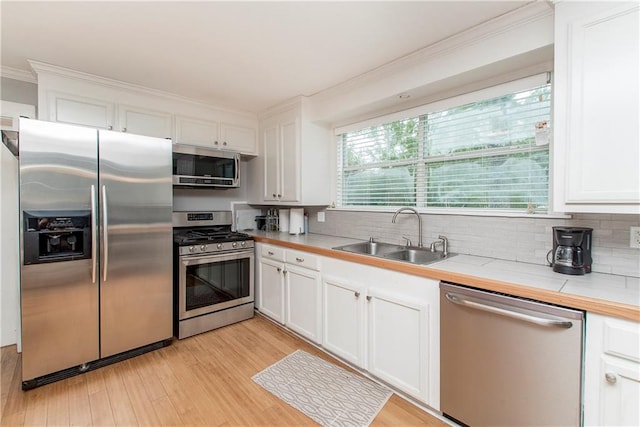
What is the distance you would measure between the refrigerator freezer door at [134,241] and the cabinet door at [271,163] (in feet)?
3.92

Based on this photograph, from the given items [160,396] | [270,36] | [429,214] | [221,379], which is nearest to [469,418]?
[429,214]

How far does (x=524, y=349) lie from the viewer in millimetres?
1339

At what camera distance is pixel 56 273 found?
6.58 ft

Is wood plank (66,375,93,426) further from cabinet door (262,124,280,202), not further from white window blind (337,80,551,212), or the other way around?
white window blind (337,80,551,212)

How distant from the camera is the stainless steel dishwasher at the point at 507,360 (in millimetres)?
1238

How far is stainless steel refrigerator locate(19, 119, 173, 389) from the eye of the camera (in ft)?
6.35

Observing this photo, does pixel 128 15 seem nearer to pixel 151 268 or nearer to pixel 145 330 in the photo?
pixel 151 268

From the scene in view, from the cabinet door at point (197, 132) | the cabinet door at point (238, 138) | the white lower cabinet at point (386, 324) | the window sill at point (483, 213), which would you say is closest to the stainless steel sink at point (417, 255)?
the window sill at point (483, 213)

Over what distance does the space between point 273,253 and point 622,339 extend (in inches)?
95.3

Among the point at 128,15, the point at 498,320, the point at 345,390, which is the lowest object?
the point at 345,390

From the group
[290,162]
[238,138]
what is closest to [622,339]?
[290,162]

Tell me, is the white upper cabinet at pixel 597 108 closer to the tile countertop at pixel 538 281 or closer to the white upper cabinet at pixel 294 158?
the tile countertop at pixel 538 281

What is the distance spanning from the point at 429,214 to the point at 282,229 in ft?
5.83

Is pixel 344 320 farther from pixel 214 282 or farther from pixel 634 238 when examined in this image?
pixel 634 238
